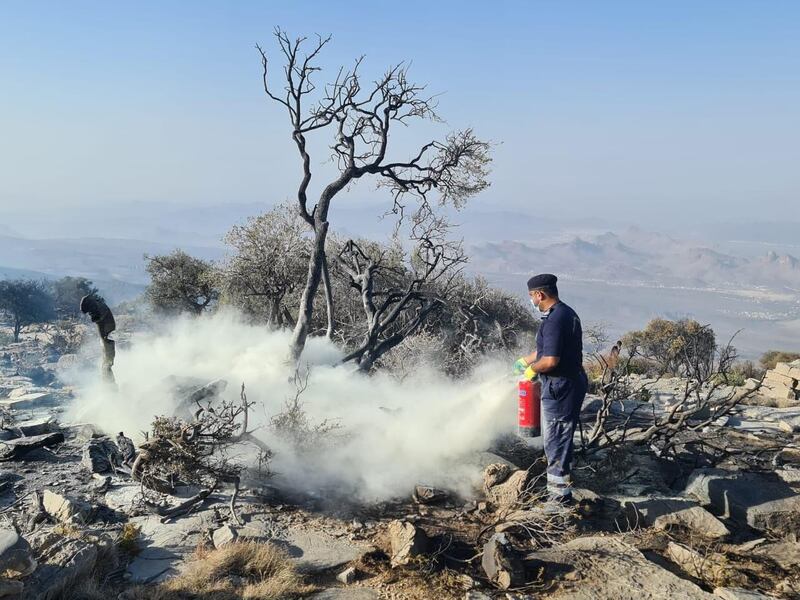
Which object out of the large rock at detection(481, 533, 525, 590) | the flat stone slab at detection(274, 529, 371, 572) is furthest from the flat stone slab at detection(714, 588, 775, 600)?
the flat stone slab at detection(274, 529, 371, 572)

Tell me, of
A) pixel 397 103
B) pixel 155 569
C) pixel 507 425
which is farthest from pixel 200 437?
pixel 397 103

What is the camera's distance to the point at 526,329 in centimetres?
2106

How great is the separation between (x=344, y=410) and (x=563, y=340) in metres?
3.50

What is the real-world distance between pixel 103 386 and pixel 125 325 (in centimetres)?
1556

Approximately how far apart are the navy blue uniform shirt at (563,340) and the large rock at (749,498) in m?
2.15

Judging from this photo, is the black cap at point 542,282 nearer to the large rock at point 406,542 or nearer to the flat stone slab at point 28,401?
the large rock at point 406,542

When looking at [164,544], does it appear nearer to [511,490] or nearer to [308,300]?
[511,490]

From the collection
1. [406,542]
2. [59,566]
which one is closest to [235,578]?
[59,566]

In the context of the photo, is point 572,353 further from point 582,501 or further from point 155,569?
point 155,569

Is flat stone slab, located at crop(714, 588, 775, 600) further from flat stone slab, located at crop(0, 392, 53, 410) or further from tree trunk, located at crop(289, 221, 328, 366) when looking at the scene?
flat stone slab, located at crop(0, 392, 53, 410)

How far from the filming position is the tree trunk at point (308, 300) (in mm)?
10031

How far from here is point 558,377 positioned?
578cm

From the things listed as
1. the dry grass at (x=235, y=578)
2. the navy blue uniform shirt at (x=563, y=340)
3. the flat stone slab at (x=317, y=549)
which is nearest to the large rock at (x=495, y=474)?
the navy blue uniform shirt at (x=563, y=340)

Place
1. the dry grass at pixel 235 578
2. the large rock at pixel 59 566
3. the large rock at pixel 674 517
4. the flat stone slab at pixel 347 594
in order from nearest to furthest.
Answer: the large rock at pixel 59 566
the dry grass at pixel 235 578
the flat stone slab at pixel 347 594
the large rock at pixel 674 517
